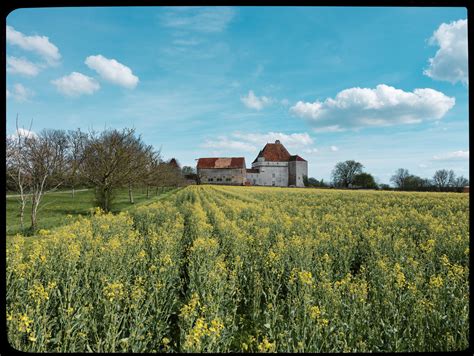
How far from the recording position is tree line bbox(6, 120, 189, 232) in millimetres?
4711

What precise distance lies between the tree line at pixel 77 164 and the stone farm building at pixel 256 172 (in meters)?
0.51

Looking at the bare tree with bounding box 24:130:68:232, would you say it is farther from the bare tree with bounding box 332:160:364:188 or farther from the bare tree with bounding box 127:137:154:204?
the bare tree with bounding box 332:160:364:188

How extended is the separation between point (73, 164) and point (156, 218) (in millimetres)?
2550

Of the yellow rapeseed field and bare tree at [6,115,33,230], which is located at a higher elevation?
bare tree at [6,115,33,230]

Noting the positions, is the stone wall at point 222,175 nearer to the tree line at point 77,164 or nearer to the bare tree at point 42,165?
the tree line at point 77,164

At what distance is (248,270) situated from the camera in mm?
3732

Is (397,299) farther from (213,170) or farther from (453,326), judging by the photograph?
(213,170)

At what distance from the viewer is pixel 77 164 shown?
23.1 ft

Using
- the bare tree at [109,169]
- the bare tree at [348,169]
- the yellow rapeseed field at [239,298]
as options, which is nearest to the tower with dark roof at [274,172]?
the bare tree at [348,169]

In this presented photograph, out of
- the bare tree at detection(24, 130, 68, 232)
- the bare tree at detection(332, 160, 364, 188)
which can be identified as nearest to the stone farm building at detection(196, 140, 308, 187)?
the bare tree at detection(332, 160, 364, 188)

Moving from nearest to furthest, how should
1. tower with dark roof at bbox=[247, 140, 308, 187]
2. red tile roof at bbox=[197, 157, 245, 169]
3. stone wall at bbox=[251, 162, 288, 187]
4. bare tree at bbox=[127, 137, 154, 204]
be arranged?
red tile roof at bbox=[197, 157, 245, 169] → tower with dark roof at bbox=[247, 140, 308, 187] → stone wall at bbox=[251, 162, 288, 187] → bare tree at bbox=[127, 137, 154, 204]

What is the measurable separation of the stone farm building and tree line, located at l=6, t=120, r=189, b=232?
51 centimetres

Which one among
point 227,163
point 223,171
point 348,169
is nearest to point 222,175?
point 223,171

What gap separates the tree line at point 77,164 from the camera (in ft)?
15.5
